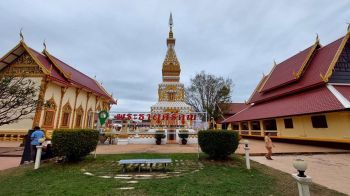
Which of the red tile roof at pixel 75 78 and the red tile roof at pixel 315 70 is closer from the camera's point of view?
the red tile roof at pixel 315 70

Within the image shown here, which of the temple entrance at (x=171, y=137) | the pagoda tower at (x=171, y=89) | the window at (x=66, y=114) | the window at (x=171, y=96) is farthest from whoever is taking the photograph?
the window at (x=171, y=96)

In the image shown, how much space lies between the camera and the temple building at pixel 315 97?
10.2 meters

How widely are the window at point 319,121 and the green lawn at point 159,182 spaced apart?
8890 millimetres

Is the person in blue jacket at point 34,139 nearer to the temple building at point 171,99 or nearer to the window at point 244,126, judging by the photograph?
the temple building at point 171,99

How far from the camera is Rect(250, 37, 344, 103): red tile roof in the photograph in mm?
12695

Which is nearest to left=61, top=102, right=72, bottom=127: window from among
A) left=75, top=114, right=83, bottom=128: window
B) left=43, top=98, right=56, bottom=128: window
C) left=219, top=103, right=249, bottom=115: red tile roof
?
left=43, top=98, right=56, bottom=128: window

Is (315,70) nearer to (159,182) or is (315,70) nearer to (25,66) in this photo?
(159,182)

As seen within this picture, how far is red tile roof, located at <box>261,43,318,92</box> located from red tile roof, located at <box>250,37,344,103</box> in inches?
22.5

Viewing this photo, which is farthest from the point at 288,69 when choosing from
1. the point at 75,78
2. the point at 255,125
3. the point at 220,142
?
the point at 75,78

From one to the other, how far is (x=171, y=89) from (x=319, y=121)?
12.3 metres

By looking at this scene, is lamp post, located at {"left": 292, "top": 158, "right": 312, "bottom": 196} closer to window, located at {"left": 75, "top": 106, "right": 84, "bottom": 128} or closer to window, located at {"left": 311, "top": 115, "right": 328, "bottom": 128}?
window, located at {"left": 311, "top": 115, "right": 328, "bottom": 128}

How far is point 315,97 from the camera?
39.0 ft

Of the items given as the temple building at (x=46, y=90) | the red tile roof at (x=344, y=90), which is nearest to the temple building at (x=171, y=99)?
the temple building at (x=46, y=90)

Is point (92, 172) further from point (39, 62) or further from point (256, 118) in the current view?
point (256, 118)
